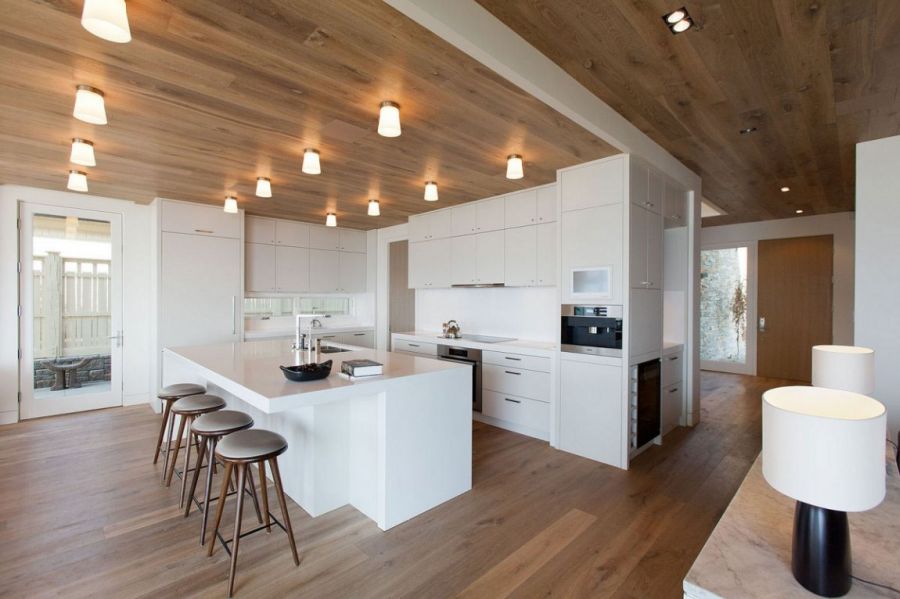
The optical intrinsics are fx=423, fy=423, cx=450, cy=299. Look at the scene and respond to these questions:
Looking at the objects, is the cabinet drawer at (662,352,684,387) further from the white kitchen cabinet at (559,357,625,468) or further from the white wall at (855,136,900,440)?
the white wall at (855,136,900,440)

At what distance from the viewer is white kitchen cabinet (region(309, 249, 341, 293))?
633cm

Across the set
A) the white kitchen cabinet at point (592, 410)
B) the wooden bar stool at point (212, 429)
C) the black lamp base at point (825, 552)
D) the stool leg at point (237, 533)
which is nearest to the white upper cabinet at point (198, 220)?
the wooden bar stool at point (212, 429)

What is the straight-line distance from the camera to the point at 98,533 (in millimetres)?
2398

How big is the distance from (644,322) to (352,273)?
457cm

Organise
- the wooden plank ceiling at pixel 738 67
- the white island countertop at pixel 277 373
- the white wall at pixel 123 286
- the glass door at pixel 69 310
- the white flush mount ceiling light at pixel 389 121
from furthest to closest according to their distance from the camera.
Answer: the glass door at pixel 69 310 → the white wall at pixel 123 286 → the white flush mount ceiling light at pixel 389 121 → the white island countertop at pixel 277 373 → the wooden plank ceiling at pixel 738 67

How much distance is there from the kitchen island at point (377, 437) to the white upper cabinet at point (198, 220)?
8.83 ft

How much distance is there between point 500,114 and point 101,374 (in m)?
5.42

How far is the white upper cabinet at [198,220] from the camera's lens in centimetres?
Answer: 479

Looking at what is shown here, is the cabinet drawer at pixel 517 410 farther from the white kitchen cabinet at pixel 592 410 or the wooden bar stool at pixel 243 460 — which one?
the wooden bar stool at pixel 243 460

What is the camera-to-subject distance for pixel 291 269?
6.11 meters

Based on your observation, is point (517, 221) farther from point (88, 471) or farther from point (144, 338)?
point (144, 338)

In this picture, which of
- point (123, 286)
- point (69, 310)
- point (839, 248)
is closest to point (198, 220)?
point (123, 286)

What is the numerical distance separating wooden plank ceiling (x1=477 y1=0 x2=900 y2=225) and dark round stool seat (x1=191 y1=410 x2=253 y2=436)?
2.52 m

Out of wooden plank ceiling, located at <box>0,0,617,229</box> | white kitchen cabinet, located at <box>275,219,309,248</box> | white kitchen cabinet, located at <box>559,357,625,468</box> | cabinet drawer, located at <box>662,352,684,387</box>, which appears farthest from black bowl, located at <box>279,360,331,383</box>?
white kitchen cabinet, located at <box>275,219,309,248</box>
